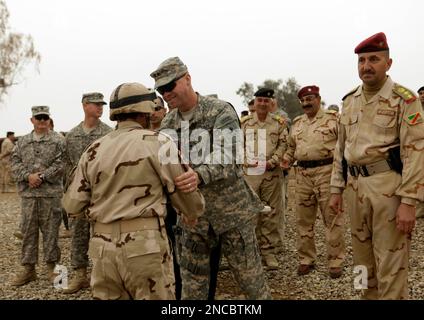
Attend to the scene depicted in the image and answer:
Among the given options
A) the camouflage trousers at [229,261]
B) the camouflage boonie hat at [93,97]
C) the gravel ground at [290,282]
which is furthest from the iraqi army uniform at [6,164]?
the camouflage trousers at [229,261]

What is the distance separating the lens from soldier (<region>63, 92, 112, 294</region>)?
18.3ft

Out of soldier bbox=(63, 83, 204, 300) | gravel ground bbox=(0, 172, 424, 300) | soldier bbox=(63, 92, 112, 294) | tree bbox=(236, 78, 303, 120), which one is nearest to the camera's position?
soldier bbox=(63, 83, 204, 300)

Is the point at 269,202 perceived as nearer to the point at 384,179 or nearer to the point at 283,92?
the point at 384,179

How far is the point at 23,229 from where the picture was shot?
5.89 metres

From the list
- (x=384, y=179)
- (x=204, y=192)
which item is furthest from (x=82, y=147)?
(x=384, y=179)

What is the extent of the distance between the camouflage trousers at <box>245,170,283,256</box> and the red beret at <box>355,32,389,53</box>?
3.20 metres

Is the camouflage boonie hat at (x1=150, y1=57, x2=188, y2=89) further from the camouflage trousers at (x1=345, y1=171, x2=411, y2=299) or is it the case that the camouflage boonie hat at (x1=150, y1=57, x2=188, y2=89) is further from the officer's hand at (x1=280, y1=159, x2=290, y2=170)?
the officer's hand at (x1=280, y1=159, x2=290, y2=170)

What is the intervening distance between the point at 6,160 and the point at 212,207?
58.3ft

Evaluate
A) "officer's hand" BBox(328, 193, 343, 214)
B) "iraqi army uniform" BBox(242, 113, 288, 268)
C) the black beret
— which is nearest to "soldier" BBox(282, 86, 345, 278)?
"iraqi army uniform" BBox(242, 113, 288, 268)

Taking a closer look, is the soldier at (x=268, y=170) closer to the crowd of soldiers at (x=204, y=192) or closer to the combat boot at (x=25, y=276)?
the crowd of soldiers at (x=204, y=192)

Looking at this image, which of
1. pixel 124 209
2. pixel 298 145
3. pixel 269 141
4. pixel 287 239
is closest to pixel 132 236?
pixel 124 209

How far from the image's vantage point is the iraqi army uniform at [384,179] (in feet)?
10.5
